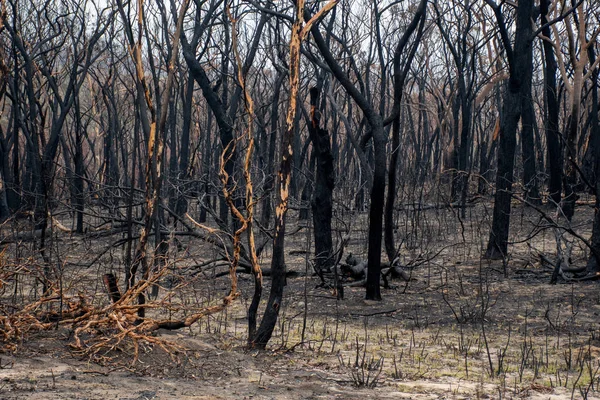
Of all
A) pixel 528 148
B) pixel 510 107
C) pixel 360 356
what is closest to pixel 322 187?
pixel 510 107

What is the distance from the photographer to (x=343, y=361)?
18.4 feet

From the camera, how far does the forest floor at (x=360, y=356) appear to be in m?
4.67

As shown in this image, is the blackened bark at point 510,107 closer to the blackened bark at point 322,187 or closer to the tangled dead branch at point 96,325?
the blackened bark at point 322,187

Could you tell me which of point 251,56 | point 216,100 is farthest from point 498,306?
point 251,56

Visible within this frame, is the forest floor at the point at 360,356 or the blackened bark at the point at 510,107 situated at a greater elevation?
the blackened bark at the point at 510,107

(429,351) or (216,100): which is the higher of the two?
(216,100)

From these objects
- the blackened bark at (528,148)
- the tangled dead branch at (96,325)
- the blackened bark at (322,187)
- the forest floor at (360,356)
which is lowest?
the forest floor at (360,356)

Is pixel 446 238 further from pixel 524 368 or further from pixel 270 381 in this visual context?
pixel 270 381

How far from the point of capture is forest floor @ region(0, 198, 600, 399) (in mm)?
4668

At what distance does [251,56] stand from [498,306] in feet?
25.0

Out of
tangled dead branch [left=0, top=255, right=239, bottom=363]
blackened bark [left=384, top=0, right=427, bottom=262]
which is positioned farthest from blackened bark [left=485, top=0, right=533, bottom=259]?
tangled dead branch [left=0, top=255, right=239, bottom=363]

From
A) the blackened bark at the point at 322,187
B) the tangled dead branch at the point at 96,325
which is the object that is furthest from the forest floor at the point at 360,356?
the blackened bark at the point at 322,187

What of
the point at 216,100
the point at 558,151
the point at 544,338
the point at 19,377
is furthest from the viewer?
the point at 558,151

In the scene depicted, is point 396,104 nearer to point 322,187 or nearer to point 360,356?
point 322,187
